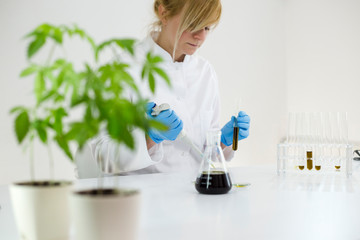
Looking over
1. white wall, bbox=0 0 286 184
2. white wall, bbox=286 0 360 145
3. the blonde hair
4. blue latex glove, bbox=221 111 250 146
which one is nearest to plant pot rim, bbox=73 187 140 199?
blue latex glove, bbox=221 111 250 146

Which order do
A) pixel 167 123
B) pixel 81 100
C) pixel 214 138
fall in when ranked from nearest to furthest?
pixel 81 100, pixel 214 138, pixel 167 123

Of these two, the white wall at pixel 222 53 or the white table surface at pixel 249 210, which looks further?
the white wall at pixel 222 53

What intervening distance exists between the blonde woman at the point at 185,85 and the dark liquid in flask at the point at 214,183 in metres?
0.50

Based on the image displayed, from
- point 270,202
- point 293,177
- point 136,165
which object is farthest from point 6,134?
point 270,202

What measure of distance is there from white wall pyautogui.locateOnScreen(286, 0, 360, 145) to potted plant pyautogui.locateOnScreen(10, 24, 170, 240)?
401 cm

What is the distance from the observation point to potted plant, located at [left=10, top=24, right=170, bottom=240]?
45 centimetres

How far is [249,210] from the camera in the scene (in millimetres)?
1000

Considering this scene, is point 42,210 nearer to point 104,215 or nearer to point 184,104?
point 104,215

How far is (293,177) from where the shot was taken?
1.62 m

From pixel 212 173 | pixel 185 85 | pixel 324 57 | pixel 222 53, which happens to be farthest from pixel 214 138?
pixel 324 57

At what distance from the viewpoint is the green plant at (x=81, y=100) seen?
445mm

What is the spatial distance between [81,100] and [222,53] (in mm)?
4026

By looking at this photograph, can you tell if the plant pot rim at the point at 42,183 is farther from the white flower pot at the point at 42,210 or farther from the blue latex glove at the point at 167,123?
the blue latex glove at the point at 167,123

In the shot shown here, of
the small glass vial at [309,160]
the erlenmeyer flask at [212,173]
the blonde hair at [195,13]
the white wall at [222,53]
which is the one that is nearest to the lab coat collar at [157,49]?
the blonde hair at [195,13]
